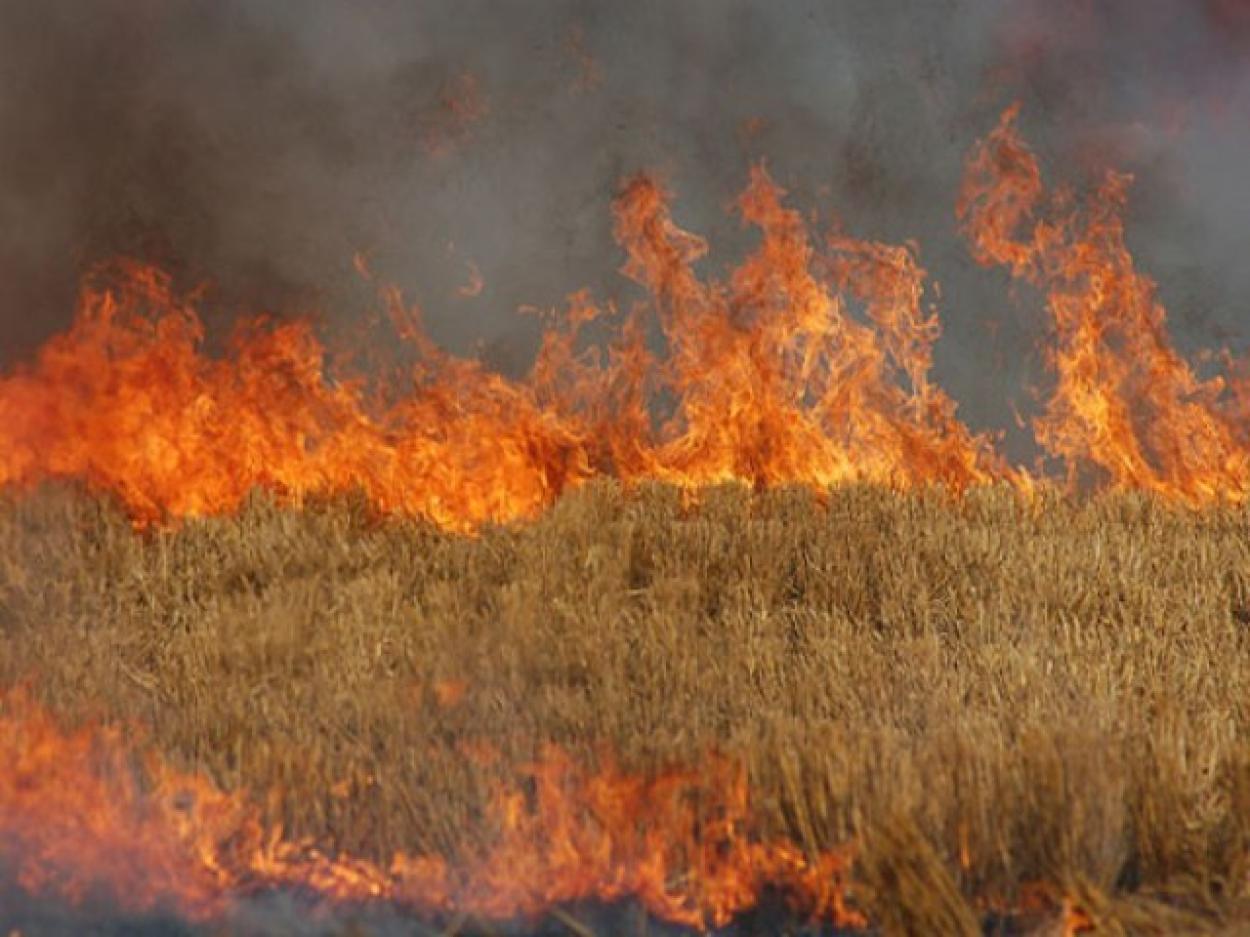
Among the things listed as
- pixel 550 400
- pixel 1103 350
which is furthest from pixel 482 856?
pixel 1103 350

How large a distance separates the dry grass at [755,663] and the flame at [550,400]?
39 centimetres

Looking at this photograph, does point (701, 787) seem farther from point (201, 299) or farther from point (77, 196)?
point (77, 196)

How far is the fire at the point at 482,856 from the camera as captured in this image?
14.5 feet

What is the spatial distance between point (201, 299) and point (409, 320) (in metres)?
1.09

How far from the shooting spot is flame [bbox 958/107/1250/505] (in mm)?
9102

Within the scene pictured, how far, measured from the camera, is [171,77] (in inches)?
355

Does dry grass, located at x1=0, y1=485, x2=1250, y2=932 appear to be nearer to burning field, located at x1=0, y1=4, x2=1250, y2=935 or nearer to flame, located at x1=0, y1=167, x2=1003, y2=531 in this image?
burning field, located at x1=0, y1=4, x2=1250, y2=935

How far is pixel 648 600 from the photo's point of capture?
6707 millimetres

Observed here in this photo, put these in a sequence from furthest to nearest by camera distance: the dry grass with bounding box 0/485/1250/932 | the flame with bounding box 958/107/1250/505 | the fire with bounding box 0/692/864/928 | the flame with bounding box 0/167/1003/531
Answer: the flame with bounding box 958/107/1250/505
the flame with bounding box 0/167/1003/531
the dry grass with bounding box 0/485/1250/932
the fire with bounding box 0/692/864/928

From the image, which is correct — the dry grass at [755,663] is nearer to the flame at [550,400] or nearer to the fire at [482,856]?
the fire at [482,856]

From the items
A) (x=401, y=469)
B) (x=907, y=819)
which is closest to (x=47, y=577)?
(x=401, y=469)

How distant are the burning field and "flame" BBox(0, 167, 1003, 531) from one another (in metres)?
0.02

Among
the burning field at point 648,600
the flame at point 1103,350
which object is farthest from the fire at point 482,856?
the flame at point 1103,350

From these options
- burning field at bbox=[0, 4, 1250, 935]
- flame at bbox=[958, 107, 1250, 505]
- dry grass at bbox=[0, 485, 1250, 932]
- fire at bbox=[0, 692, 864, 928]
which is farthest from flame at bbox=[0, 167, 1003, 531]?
fire at bbox=[0, 692, 864, 928]
